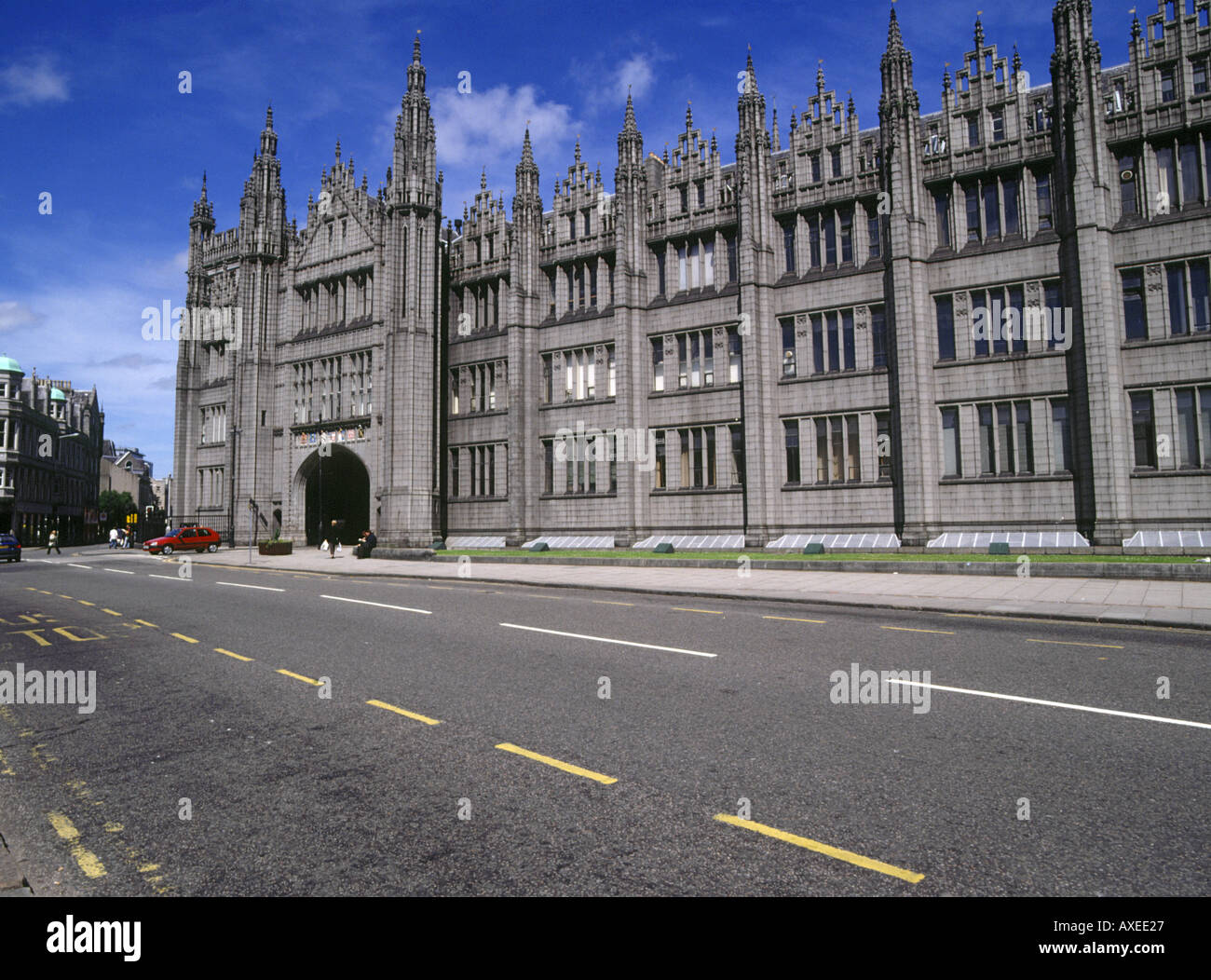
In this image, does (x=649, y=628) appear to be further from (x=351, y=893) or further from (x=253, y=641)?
(x=351, y=893)

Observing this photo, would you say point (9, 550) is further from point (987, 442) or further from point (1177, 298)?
point (1177, 298)

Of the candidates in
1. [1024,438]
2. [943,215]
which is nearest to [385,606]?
[1024,438]

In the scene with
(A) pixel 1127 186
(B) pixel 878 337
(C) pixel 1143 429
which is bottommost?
(C) pixel 1143 429

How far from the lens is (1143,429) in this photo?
27359 millimetres

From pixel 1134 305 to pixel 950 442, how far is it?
317 inches

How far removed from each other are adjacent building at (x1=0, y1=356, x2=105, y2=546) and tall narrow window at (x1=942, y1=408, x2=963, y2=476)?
73.1m

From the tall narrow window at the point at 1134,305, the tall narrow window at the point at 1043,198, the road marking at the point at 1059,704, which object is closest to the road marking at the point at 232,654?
the road marking at the point at 1059,704

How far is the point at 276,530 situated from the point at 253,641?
44.0 metres

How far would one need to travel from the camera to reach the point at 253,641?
11.4m

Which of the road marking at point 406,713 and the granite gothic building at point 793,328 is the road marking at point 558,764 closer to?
the road marking at point 406,713

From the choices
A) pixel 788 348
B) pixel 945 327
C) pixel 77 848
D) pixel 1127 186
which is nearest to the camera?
pixel 77 848

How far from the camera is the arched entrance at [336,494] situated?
50.2m
